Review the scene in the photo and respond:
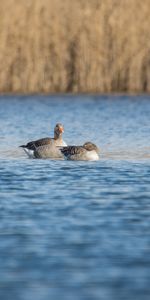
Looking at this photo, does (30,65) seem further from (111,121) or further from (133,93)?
(111,121)

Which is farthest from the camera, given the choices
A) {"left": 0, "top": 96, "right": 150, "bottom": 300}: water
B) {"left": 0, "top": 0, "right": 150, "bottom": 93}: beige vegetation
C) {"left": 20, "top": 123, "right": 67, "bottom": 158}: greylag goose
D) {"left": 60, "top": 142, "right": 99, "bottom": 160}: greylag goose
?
{"left": 0, "top": 0, "right": 150, "bottom": 93}: beige vegetation

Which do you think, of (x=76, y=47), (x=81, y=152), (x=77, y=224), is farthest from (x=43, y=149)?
(x=76, y=47)

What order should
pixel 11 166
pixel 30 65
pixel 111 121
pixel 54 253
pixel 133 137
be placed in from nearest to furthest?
pixel 54 253, pixel 11 166, pixel 133 137, pixel 111 121, pixel 30 65

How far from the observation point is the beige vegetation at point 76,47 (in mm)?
28000

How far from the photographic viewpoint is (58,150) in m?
14.8

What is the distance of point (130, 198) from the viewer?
33.4 ft

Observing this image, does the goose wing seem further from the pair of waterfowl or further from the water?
the water

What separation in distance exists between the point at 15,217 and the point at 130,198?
1.56m

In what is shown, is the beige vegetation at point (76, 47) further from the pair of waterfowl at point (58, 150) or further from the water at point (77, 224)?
the pair of waterfowl at point (58, 150)

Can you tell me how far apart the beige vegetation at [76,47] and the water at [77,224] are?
10.1 meters

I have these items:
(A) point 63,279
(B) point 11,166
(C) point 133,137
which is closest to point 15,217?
(A) point 63,279

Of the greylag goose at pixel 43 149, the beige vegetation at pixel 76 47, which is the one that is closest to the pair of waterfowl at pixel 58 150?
the greylag goose at pixel 43 149

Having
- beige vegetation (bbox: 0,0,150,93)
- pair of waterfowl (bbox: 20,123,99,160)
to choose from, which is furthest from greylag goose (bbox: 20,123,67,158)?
beige vegetation (bbox: 0,0,150,93)

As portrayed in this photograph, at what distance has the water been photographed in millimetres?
6535
